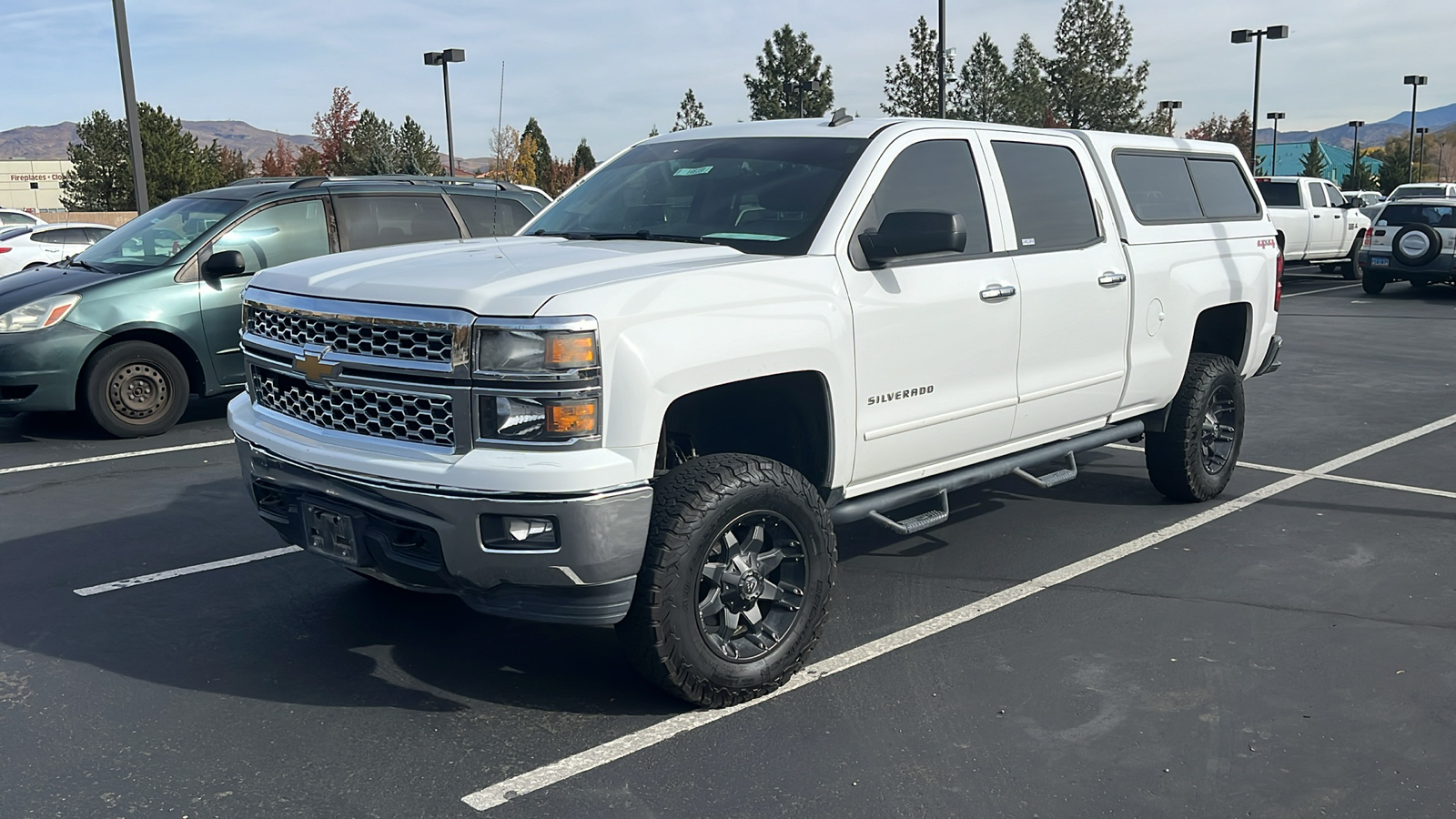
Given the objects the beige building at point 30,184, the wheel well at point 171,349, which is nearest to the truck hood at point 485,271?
the wheel well at point 171,349

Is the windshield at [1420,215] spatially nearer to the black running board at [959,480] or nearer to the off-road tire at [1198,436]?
the off-road tire at [1198,436]

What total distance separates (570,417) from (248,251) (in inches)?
258

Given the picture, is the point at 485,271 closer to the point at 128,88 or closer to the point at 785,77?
the point at 128,88

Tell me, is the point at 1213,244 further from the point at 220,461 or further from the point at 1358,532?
the point at 220,461

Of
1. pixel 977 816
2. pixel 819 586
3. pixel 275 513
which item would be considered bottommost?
pixel 977 816

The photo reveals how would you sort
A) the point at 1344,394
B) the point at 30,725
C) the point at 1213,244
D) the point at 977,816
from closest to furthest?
the point at 977,816 < the point at 30,725 < the point at 1213,244 < the point at 1344,394

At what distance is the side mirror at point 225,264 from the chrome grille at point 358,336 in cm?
460

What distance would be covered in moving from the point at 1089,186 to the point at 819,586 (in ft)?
8.75

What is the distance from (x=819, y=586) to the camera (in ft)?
13.8

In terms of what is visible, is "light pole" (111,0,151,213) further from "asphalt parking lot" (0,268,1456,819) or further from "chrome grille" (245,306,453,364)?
"chrome grille" (245,306,453,364)

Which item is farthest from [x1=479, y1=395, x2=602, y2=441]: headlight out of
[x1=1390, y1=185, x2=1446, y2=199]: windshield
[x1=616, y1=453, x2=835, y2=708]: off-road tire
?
[x1=1390, y1=185, x2=1446, y2=199]: windshield

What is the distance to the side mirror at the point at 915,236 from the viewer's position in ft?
14.1

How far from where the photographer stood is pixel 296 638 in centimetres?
471

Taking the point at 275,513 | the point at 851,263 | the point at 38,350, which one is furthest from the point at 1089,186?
the point at 38,350
